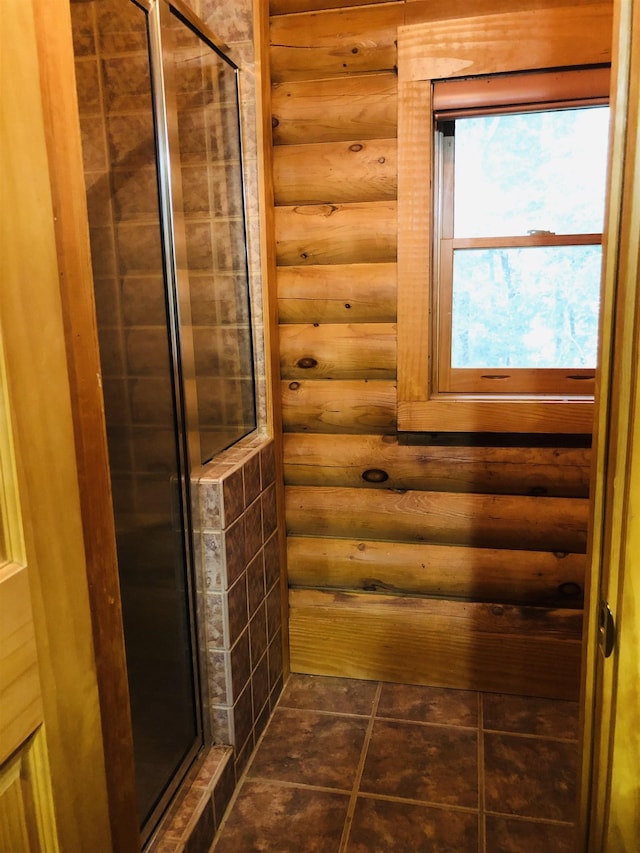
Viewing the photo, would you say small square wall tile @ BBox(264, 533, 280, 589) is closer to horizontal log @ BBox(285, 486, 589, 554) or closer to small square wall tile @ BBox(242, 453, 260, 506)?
horizontal log @ BBox(285, 486, 589, 554)

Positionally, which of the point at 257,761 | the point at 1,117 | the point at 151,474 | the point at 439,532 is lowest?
the point at 257,761

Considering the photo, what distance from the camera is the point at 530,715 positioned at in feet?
7.35

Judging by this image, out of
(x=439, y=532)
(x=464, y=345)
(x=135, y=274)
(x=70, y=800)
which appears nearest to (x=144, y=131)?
(x=135, y=274)

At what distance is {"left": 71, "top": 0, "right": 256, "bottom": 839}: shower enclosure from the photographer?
1.46 meters

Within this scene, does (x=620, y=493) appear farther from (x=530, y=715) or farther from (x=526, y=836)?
(x=530, y=715)

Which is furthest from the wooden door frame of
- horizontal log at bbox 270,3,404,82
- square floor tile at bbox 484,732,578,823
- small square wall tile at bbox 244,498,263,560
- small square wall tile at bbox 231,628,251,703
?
horizontal log at bbox 270,3,404,82

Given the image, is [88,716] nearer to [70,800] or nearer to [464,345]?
[70,800]

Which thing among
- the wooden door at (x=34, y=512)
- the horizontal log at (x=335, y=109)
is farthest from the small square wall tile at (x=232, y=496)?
the horizontal log at (x=335, y=109)

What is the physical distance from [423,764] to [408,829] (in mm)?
264

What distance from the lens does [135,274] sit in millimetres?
1537

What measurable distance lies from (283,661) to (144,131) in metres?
1.88

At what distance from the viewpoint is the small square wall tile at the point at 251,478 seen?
78.0 inches

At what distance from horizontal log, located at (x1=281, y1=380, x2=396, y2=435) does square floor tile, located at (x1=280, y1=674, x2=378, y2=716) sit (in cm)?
97

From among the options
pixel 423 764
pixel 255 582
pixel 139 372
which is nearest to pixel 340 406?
pixel 255 582
